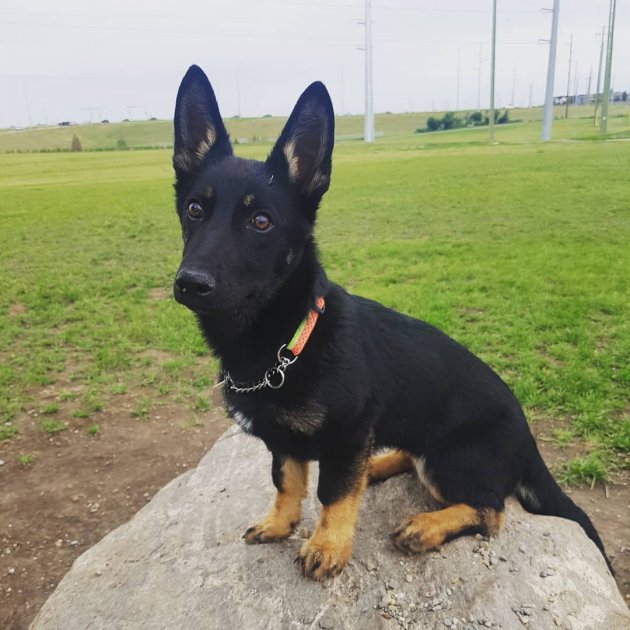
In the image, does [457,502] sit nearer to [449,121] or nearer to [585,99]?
[449,121]

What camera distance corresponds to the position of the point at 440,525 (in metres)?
3.44

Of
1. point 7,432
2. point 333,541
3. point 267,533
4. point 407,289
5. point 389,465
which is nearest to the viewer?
point 333,541

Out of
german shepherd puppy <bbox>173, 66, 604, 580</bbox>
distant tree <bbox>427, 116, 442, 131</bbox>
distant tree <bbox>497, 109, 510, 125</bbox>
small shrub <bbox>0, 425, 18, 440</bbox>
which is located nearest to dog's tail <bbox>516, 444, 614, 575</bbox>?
german shepherd puppy <bbox>173, 66, 604, 580</bbox>

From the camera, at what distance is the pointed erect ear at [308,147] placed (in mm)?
3361

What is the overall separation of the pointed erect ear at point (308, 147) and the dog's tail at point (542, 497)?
2.20m

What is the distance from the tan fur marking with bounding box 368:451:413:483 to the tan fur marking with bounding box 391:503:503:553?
615mm

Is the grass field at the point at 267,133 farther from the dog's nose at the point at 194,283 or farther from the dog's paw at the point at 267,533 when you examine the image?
the dog's nose at the point at 194,283

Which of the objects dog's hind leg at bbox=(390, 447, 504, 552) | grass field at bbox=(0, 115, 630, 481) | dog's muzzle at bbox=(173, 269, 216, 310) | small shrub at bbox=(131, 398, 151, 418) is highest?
dog's muzzle at bbox=(173, 269, 216, 310)

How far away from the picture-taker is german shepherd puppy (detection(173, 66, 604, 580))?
3199 mm

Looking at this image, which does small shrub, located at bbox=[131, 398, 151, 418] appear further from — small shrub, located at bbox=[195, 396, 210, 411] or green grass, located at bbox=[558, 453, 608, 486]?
green grass, located at bbox=[558, 453, 608, 486]

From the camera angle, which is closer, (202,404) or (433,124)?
(202,404)

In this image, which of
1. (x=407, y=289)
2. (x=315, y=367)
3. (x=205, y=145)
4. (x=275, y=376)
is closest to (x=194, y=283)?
(x=275, y=376)

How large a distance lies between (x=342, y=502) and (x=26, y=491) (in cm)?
379

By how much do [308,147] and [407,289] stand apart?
7560mm
